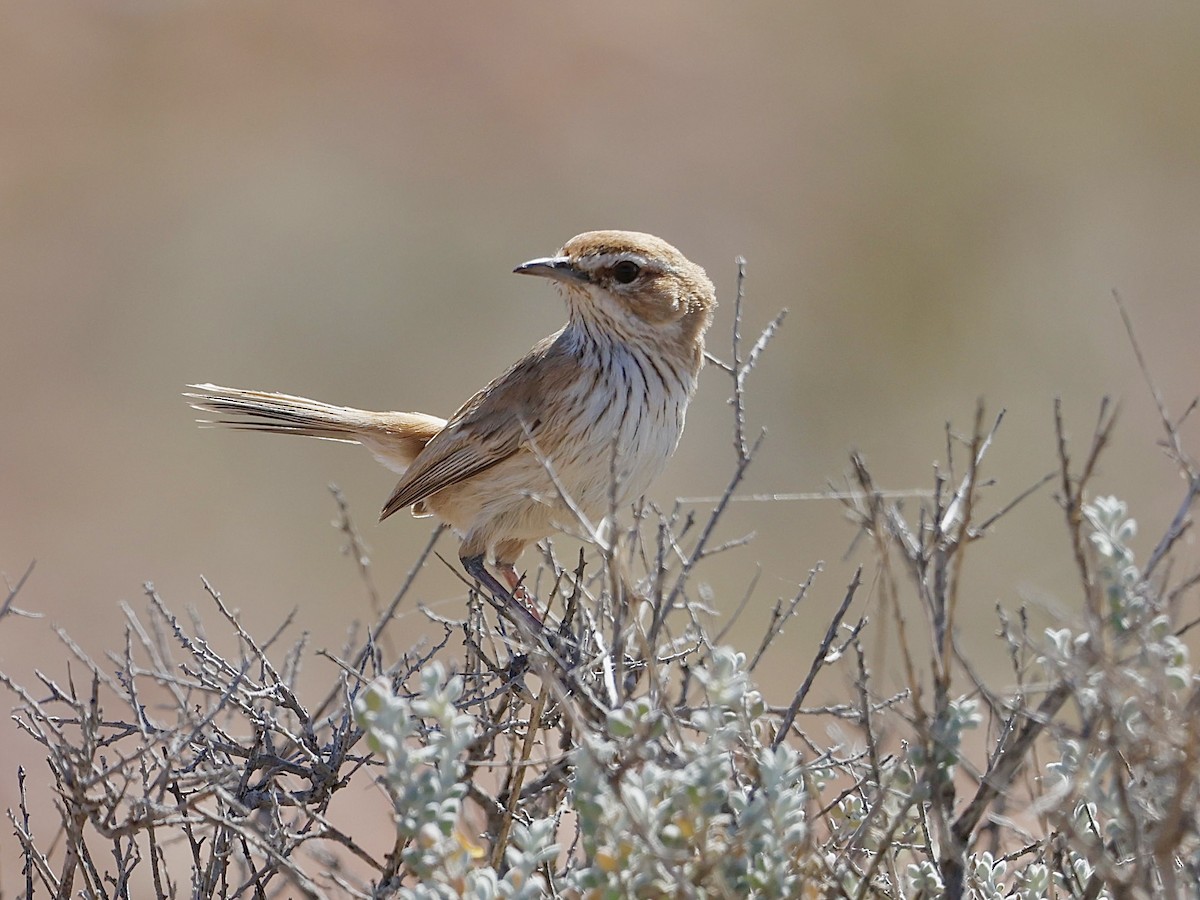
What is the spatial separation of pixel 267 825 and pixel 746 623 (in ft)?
29.2

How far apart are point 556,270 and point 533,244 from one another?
41.3ft

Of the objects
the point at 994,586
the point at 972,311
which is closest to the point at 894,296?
the point at 972,311

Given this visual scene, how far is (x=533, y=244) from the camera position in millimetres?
17422

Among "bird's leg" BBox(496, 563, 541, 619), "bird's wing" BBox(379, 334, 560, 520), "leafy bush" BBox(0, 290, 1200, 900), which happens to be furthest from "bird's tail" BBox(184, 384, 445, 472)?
"leafy bush" BBox(0, 290, 1200, 900)

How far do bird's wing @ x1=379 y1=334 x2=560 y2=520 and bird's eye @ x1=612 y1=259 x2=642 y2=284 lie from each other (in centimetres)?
40

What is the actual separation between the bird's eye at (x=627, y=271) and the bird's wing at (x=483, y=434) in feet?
1.32

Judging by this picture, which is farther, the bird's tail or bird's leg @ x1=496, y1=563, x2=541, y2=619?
the bird's tail

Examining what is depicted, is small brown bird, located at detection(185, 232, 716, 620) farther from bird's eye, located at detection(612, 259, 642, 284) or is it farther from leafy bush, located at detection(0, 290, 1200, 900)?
leafy bush, located at detection(0, 290, 1200, 900)

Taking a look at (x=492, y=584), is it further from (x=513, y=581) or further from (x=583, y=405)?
(x=583, y=405)

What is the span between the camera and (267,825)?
12.7 ft

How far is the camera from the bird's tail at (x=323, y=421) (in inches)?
238

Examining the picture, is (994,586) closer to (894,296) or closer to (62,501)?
(894,296)

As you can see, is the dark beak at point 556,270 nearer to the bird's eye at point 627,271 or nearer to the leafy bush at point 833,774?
the bird's eye at point 627,271

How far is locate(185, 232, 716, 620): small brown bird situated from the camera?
4.92 metres
